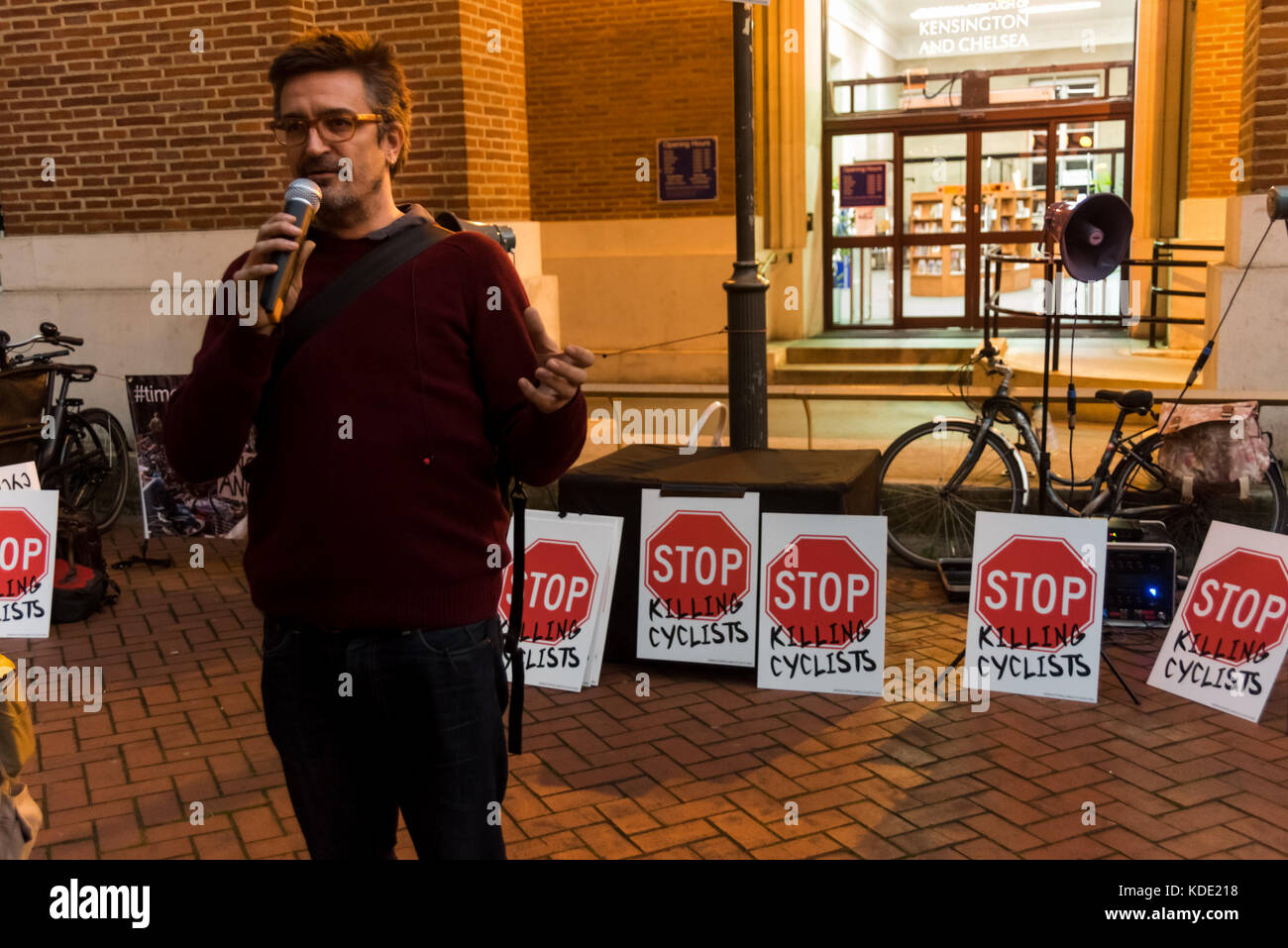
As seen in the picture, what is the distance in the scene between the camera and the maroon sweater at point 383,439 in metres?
2.40

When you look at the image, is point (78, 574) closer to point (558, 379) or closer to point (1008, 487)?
point (1008, 487)

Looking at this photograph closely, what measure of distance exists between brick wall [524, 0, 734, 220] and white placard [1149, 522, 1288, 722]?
342 inches

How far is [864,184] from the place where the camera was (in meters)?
14.9

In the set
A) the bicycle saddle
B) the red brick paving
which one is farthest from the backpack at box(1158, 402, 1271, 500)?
the red brick paving

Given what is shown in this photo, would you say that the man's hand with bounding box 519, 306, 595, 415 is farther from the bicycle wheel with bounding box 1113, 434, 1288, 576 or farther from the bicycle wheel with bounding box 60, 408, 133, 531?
the bicycle wheel with bounding box 60, 408, 133, 531

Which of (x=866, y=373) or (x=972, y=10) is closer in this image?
(x=866, y=373)

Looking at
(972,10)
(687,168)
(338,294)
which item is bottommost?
(338,294)

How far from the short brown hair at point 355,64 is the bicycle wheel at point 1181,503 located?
5283mm

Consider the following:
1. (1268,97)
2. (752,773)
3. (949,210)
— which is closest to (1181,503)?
(1268,97)

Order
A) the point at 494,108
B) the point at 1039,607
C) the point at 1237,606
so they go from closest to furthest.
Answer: the point at 1237,606 < the point at 1039,607 < the point at 494,108

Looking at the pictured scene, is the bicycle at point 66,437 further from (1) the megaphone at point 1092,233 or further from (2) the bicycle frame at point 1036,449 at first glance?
(1) the megaphone at point 1092,233

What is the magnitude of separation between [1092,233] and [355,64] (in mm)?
4430
